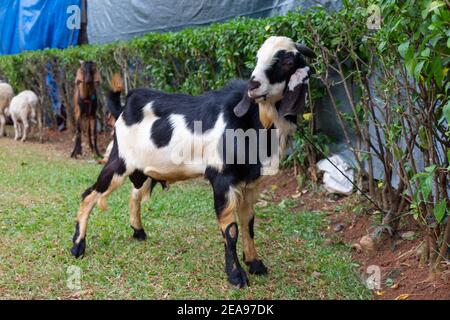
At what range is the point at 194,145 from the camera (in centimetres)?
435

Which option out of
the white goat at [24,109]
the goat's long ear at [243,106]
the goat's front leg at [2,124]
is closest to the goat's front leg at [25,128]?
the white goat at [24,109]

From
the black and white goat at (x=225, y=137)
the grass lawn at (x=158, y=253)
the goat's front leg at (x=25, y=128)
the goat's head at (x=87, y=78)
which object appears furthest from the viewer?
the goat's front leg at (x=25, y=128)

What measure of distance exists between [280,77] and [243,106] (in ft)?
1.03

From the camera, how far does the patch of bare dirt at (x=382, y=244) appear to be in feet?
13.3

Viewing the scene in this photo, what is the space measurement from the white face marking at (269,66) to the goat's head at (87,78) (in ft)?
20.6

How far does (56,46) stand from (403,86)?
10.6 metres

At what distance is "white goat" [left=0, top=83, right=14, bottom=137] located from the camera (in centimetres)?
1233

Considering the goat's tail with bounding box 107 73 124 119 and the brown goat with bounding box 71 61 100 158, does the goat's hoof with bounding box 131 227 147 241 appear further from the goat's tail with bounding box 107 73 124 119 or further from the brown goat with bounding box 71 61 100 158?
the brown goat with bounding box 71 61 100 158

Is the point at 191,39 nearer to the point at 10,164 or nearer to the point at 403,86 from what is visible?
the point at 10,164

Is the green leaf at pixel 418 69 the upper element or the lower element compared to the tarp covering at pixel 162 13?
lower

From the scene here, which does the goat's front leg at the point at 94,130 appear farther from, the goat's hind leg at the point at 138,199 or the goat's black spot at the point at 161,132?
the goat's black spot at the point at 161,132

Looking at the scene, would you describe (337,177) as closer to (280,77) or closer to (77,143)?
(280,77)

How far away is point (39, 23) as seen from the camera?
13328 mm

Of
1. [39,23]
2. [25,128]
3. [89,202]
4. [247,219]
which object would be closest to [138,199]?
[89,202]
